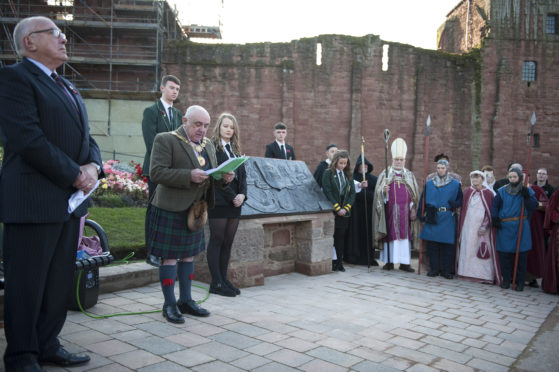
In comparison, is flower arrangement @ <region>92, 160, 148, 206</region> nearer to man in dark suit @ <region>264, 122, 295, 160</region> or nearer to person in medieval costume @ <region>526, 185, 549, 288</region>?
man in dark suit @ <region>264, 122, 295, 160</region>

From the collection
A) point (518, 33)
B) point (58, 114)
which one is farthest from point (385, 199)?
point (518, 33)

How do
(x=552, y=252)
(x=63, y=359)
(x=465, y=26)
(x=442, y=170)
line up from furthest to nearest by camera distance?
(x=465, y=26) < (x=442, y=170) < (x=552, y=252) < (x=63, y=359)

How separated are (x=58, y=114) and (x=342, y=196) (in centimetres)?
531

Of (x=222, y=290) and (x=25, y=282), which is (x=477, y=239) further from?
(x=25, y=282)

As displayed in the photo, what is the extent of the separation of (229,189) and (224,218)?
35 cm

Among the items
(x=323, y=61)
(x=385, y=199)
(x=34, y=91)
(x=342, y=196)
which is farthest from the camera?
(x=323, y=61)

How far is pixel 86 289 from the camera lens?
13.7 feet

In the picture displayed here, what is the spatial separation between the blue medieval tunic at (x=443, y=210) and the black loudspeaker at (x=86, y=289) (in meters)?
5.50

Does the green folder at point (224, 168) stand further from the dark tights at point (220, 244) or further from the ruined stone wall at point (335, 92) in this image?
the ruined stone wall at point (335, 92)

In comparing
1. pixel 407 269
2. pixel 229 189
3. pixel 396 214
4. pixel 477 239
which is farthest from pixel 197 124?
pixel 477 239

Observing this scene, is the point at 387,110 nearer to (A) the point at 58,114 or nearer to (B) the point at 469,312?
(B) the point at 469,312

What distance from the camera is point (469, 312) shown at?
17.0ft

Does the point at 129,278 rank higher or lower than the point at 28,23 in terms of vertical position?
lower

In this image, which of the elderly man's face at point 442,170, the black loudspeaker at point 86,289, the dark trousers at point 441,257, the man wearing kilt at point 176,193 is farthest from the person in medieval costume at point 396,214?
the black loudspeaker at point 86,289
